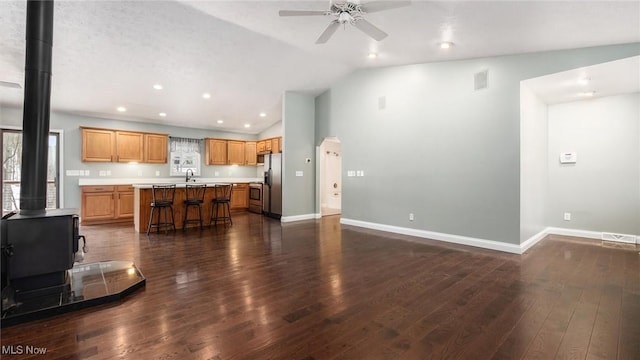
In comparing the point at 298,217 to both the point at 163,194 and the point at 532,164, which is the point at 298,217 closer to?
the point at 163,194

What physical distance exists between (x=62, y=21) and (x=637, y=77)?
25.2 feet

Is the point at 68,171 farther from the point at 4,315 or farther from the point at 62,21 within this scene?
the point at 4,315

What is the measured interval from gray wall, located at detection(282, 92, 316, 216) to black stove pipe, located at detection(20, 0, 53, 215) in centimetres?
446

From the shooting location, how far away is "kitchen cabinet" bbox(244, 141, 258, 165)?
9125 millimetres

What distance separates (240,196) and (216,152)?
4.99 ft

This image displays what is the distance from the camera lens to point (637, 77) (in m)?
3.93

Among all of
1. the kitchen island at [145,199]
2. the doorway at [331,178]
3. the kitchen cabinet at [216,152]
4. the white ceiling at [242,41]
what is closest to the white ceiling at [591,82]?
the white ceiling at [242,41]

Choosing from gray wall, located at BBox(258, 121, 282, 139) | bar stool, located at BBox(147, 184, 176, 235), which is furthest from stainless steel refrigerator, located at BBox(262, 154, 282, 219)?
bar stool, located at BBox(147, 184, 176, 235)

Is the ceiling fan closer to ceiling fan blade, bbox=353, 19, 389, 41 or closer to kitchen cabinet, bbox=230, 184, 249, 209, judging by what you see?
ceiling fan blade, bbox=353, 19, 389, 41

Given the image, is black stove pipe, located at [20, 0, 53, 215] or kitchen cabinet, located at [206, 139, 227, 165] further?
kitchen cabinet, located at [206, 139, 227, 165]

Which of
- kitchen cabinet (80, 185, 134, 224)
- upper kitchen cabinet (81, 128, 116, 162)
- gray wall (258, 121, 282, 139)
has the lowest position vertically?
kitchen cabinet (80, 185, 134, 224)

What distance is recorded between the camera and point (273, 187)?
7.33m

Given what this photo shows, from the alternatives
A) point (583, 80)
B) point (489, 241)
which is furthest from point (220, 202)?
point (583, 80)

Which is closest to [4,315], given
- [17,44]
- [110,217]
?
[17,44]
